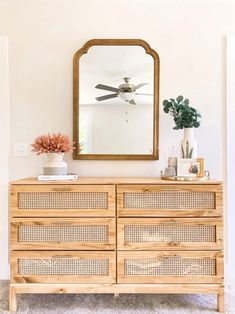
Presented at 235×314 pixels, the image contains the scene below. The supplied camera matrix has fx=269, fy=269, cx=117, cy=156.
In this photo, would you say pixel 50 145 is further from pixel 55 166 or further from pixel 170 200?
pixel 170 200

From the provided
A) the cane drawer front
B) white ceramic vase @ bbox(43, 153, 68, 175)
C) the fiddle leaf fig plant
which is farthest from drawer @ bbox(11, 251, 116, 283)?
the fiddle leaf fig plant

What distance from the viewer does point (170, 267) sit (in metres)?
1.76

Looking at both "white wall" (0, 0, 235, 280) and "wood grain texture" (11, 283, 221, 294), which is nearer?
"wood grain texture" (11, 283, 221, 294)

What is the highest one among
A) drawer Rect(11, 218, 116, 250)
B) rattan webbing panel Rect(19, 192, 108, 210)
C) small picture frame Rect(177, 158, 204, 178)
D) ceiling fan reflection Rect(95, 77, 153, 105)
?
ceiling fan reflection Rect(95, 77, 153, 105)

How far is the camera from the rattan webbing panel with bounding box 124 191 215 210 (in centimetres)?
176

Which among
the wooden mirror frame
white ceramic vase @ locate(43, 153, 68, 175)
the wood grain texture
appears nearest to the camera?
the wood grain texture

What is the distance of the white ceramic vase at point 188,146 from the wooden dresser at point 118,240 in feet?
0.96

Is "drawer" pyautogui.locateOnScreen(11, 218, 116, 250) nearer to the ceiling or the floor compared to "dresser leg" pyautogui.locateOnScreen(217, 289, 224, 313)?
nearer to the ceiling

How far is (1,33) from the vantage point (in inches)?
87.8

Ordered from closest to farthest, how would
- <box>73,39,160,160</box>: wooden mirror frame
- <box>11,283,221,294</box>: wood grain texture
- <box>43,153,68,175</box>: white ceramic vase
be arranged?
<box>11,283,221,294</box>: wood grain texture < <box>43,153,68,175</box>: white ceramic vase < <box>73,39,160,160</box>: wooden mirror frame

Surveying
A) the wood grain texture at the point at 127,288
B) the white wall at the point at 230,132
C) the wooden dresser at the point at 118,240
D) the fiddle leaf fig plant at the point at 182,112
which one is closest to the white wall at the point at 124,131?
the fiddle leaf fig plant at the point at 182,112

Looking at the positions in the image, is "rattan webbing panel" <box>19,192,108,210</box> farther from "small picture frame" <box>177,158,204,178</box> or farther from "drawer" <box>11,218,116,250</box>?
"small picture frame" <box>177,158,204,178</box>

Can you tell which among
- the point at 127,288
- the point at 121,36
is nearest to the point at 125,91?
the point at 121,36

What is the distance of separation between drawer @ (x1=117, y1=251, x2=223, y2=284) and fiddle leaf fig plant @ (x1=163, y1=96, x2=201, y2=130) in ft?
2.94
